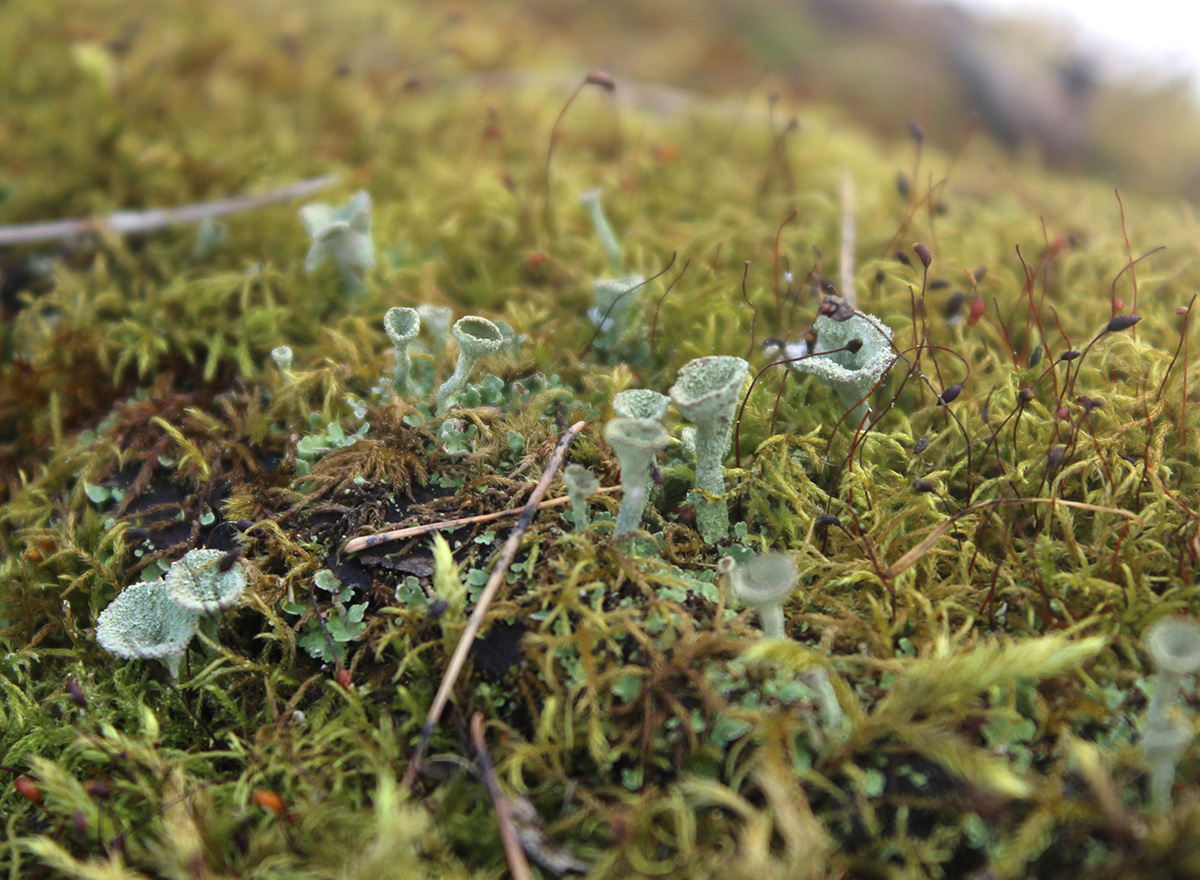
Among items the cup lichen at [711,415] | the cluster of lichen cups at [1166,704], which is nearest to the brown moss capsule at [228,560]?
the cup lichen at [711,415]

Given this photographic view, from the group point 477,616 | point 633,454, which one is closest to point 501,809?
point 477,616

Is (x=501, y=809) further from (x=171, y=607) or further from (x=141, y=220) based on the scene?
(x=141, y=220)

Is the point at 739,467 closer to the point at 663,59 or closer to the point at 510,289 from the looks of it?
the point at 510,289

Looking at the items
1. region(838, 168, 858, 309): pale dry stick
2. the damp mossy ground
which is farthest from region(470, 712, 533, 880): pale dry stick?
region(838, 168, 858, 309): pale dry stick

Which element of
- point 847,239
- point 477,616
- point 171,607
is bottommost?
point 171,607

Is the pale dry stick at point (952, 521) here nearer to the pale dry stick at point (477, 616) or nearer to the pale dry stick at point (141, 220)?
the pale dry stick at point (477, 616)

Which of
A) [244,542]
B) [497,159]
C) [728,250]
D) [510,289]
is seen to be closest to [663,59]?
[497,159]

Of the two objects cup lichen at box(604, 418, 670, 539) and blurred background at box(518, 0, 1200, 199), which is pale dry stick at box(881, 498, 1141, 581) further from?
blurred background at box(518, 0, 1200, 199)
